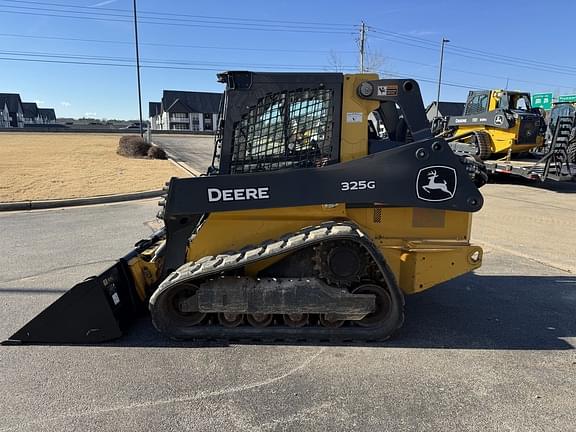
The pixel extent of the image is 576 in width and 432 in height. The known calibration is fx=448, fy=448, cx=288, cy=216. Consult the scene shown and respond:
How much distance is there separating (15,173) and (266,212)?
44.5ft

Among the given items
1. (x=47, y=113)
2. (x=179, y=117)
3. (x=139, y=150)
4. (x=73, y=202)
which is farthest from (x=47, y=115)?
(x=73, y=202)

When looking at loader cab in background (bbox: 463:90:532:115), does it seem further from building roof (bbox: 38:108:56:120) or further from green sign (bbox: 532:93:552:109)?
building roof (bbox: 38:108:56:120)

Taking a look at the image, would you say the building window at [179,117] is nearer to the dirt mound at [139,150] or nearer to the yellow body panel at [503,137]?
the dirt mound at [139,150]

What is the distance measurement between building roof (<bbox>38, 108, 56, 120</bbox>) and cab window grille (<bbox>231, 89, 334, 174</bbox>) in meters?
143

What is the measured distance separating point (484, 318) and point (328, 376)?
1978 millimetres

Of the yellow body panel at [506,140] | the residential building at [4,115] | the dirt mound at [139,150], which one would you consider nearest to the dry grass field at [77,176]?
the dirt mound at [139,150]

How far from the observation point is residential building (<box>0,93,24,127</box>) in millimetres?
102812

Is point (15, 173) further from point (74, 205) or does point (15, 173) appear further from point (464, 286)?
point (464, 286)

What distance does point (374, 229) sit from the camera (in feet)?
13.2

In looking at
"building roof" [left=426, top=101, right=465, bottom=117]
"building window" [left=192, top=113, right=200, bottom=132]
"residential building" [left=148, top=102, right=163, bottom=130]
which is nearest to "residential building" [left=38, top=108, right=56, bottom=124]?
"residential building" [left=148, top=102, right=163, bottom=130]

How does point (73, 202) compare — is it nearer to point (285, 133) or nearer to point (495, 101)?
point (285, 133)

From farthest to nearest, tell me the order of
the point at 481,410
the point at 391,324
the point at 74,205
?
the point at 74,205 → the point at 391,324 → the point at 481,410

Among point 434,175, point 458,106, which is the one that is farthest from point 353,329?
point 458,106

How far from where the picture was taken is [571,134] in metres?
14.3
